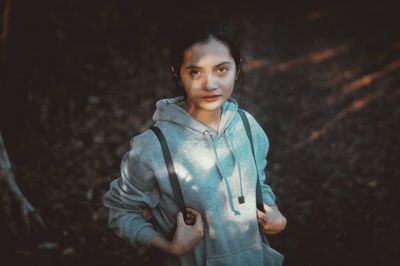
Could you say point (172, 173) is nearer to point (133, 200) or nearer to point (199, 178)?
point (199, 178)

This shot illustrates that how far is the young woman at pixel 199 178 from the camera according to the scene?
6.14 feet

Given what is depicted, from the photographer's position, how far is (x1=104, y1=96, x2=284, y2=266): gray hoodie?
6.20 ft

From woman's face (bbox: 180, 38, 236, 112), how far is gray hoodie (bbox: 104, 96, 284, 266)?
0.13 metres

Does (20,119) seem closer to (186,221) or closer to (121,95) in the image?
(121,95)

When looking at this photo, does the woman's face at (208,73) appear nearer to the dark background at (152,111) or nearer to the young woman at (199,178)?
the young woman at (199,178)

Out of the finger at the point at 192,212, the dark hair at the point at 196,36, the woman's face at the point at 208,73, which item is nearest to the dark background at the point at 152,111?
the dark hair at the point at 196,36

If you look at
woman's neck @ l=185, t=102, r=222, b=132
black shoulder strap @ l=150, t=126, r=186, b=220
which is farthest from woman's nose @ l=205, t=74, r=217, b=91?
black shoulder strap @ l=150, t=126, r=186, b=220

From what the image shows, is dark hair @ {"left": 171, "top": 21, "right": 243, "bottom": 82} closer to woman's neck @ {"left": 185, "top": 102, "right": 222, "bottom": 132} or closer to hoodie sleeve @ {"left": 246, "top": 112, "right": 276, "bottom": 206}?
woman's neck @ {"left": 185, "top": 102, "right": 222, "bottom": 132}

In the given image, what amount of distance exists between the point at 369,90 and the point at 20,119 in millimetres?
5577

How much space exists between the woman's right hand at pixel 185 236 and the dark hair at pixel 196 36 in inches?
30.6

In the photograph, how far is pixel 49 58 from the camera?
554 centimetres

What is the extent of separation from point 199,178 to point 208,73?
52 cm

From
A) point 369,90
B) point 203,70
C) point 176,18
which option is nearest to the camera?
point 203,70

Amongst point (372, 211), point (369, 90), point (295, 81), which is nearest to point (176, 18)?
point (295, 81)
